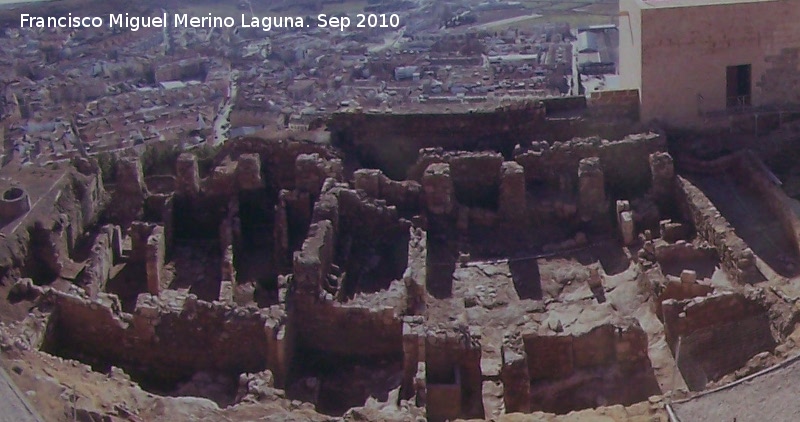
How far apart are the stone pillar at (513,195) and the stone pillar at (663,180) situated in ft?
7.70

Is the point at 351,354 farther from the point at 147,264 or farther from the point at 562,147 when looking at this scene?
the point at 562,147

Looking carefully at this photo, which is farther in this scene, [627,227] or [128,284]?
Result: [128,284]

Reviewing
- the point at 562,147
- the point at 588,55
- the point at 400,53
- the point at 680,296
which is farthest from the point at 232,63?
the point at 680,296

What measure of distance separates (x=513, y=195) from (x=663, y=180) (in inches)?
106

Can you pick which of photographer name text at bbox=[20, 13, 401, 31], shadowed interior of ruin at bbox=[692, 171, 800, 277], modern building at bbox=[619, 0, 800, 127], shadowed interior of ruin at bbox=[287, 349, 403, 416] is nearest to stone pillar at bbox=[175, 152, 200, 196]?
shadowed interior of ruin at bbox=[287, 349, 403, 416]

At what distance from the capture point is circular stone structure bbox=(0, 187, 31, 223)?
19.5 metres

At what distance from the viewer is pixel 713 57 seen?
67.2ft

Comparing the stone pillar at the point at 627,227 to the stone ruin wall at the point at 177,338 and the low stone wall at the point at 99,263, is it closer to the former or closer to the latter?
the stone ruin wall at the point at 177,338

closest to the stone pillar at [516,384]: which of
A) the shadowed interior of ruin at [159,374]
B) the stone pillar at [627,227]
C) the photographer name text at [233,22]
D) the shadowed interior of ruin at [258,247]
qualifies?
the shadowed interior of ruin at [159,374]

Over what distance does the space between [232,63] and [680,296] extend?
198 ft

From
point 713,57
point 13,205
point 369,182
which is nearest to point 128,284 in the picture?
point 13,205

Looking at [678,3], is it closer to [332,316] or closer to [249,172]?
[249,172]

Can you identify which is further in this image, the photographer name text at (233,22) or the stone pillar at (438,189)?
the photographer name text at (233,22)

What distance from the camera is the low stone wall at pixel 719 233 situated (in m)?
15.7
